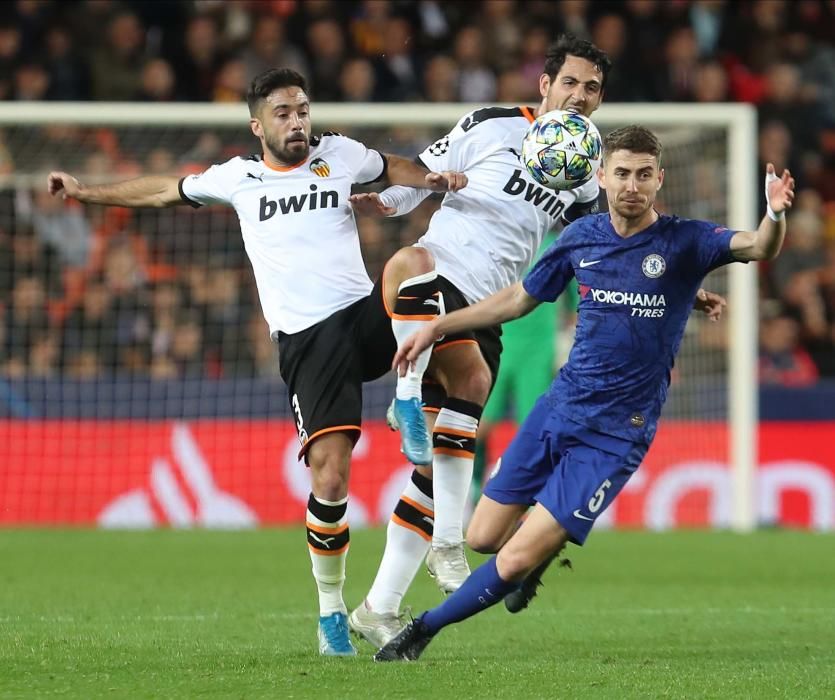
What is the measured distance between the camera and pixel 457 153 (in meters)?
7.35

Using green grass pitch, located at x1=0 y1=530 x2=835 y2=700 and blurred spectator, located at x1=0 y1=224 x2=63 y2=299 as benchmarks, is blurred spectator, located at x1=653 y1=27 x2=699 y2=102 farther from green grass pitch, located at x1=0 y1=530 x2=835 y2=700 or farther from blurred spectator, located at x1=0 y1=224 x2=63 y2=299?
blurred spectator, located at x1=0 y1=224 x2=63 y2=299

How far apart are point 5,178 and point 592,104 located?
8009 mm

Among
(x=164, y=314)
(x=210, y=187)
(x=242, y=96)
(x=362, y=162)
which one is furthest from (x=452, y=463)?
(x=242, y=96)

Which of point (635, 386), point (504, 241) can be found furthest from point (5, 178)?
point (635, 386)

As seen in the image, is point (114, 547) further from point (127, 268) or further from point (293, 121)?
point (293, 121)

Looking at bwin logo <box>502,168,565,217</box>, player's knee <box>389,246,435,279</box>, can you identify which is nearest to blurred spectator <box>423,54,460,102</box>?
bwin logo <box>502,168,565,217</box>

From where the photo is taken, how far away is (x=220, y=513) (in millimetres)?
13367

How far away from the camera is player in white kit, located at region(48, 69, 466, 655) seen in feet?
21.5

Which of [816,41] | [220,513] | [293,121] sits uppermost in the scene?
[293,121]

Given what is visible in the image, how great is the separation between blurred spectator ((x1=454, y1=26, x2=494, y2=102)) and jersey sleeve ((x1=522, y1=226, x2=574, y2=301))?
9931mm

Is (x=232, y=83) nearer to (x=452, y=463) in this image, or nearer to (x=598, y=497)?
(x=452, y=463)

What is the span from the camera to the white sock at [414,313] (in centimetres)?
673

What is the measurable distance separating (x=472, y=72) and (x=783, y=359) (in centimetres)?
422

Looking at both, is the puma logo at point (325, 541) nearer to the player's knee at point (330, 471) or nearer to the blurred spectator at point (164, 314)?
the player's knee at point (330, 471)
